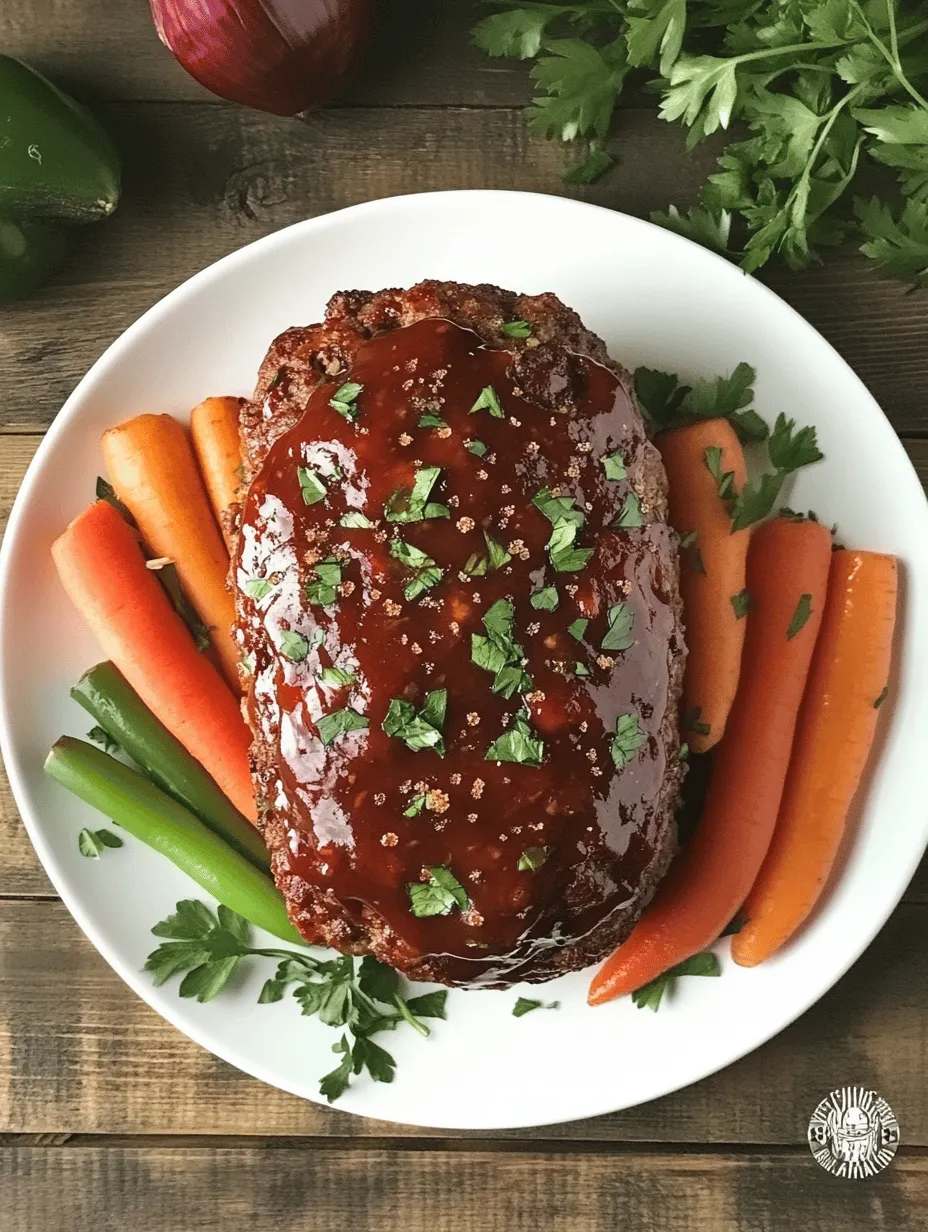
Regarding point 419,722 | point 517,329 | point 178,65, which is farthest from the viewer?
point 178,65

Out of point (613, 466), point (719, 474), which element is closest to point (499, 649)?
point (613, 466)

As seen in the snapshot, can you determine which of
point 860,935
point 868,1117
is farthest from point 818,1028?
point 860,935

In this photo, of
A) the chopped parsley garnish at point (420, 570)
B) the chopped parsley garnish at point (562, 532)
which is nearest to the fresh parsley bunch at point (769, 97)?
the chopped parsley garnish at point (562, 532)

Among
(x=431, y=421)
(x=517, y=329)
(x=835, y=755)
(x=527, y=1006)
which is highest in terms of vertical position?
(x=517, y=329)

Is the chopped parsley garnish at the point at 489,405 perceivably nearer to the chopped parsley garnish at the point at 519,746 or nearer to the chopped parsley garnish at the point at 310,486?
the chopped parsley garnish at the point at 310,486

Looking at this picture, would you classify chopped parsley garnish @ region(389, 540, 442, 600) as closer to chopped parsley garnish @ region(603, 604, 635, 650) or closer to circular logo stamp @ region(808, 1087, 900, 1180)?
chopped parsley garnish @ region(603, 604, 635, 650)

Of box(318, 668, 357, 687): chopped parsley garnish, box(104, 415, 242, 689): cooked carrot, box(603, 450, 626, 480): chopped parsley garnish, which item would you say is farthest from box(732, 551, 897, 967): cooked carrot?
box(104, 415, 242, 689): cooked carrot

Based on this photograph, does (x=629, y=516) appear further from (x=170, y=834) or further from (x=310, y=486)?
(x=170, y=834)
